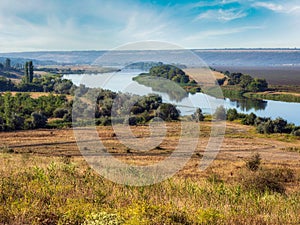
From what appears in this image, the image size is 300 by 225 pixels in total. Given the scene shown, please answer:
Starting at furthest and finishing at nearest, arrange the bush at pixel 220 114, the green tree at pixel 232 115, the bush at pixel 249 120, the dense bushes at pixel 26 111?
1. the green tree at pixel 232 115
2. the bush at pixel 220 114
3. the bush at pixel 249 120
4. the dense bushes at pixel 26 111

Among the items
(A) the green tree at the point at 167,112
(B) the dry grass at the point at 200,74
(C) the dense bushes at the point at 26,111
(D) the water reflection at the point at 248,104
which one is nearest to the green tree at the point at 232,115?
(A) the green tree at the point at 167,112

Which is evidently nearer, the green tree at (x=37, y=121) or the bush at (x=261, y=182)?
the bush at (x=261, y=182)

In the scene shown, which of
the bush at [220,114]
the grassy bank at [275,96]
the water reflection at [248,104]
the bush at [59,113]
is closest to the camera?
the bush at [59,113]

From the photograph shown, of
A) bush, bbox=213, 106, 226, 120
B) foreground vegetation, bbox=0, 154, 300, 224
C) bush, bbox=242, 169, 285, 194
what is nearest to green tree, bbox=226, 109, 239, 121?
bush, bbox=213, 106, 226, 120

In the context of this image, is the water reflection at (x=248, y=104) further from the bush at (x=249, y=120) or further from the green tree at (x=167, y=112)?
the green tree at (x=167, y=112)

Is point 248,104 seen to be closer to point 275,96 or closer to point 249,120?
point 275,96

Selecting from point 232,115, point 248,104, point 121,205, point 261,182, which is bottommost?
point 261,182

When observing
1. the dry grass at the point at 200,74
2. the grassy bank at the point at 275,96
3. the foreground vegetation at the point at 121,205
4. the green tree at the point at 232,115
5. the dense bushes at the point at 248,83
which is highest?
the dense bushes at the point at 248,83

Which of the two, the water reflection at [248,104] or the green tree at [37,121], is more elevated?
the water reflection at [248,104]

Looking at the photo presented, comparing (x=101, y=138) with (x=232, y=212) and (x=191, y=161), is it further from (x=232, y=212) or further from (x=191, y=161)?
(x=232, y=212)

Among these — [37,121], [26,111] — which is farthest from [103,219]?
[26,111]

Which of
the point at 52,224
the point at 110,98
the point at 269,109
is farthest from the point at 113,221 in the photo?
the point at 269,109
